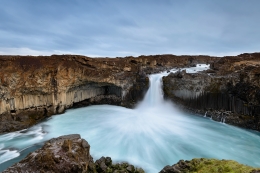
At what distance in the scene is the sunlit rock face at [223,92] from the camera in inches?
661

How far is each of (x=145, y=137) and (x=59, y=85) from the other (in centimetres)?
1172

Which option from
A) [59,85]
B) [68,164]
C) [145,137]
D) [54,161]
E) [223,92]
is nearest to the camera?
[54,161]

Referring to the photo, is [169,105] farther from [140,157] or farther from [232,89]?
[140,157]

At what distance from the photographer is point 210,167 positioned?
19.0ft

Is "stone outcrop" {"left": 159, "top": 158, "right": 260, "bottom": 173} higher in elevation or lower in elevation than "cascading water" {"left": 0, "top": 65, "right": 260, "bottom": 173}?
higher

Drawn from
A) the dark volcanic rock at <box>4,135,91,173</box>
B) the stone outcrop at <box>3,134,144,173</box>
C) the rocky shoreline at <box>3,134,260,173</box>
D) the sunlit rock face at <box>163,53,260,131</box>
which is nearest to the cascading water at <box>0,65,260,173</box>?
the sunlit rock face at <box>163,53,260,131</box>

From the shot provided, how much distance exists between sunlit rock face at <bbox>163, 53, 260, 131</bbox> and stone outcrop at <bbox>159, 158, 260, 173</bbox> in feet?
43.4

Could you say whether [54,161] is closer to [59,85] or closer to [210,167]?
[210,167]

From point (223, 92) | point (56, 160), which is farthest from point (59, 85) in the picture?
point (223, 92)

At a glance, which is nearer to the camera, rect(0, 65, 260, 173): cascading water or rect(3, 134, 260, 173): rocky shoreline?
rect(3, 134, 260, 173): rocky shoreline

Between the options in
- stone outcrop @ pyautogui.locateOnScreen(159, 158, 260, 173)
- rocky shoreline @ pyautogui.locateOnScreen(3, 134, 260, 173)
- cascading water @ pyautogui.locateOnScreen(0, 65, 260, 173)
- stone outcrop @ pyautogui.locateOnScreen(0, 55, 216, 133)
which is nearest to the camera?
stone outcrop @ pyautogui.locateOnScreen(159, 158, 260, 173)

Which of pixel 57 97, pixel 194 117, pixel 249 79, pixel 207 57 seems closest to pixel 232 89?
pixel 249 79

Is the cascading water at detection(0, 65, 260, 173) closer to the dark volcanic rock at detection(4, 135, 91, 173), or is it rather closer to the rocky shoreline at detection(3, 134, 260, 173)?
the rocky shoreline at detection(3, 134, 260, 173)

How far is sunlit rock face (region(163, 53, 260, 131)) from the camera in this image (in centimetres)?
1680
